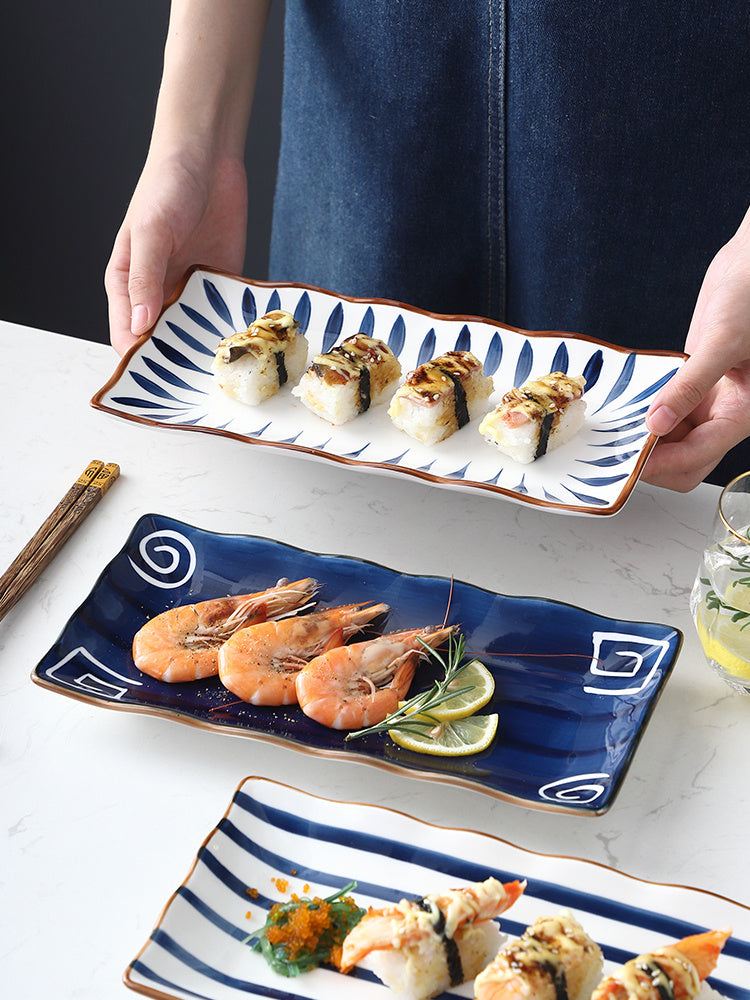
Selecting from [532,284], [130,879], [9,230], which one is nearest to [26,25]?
[9,230]

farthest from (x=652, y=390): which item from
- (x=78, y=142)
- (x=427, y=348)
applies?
(x=78, y=142)

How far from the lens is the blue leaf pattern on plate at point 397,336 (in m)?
1.86

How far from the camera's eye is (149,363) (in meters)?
1.77

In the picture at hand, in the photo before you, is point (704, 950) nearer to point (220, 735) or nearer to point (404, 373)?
point (220, 735)

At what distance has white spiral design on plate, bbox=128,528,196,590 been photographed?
4.90ft

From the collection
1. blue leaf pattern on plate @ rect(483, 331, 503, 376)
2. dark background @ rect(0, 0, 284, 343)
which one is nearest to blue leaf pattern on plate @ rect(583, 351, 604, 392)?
blue leaf pattern on plate @ rect(483, 331, 503, 376)

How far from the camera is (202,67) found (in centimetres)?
204

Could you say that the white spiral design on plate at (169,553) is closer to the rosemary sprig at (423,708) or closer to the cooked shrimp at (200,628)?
the cooked shrimp at (200,628)

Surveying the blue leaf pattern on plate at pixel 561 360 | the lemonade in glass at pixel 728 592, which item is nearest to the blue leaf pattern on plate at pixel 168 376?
the blue leaf pattern on plate at pixel 561 360

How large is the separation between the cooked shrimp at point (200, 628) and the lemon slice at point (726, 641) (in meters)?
0.52

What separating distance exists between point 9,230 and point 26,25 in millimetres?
748

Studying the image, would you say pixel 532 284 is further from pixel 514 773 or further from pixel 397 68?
pixel 514 773

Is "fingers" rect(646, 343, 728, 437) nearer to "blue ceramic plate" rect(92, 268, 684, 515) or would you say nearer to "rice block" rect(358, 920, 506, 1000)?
"blue ceramic plate" rect(92, 268, 684, 515)

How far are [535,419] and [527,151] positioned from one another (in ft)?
2.39
